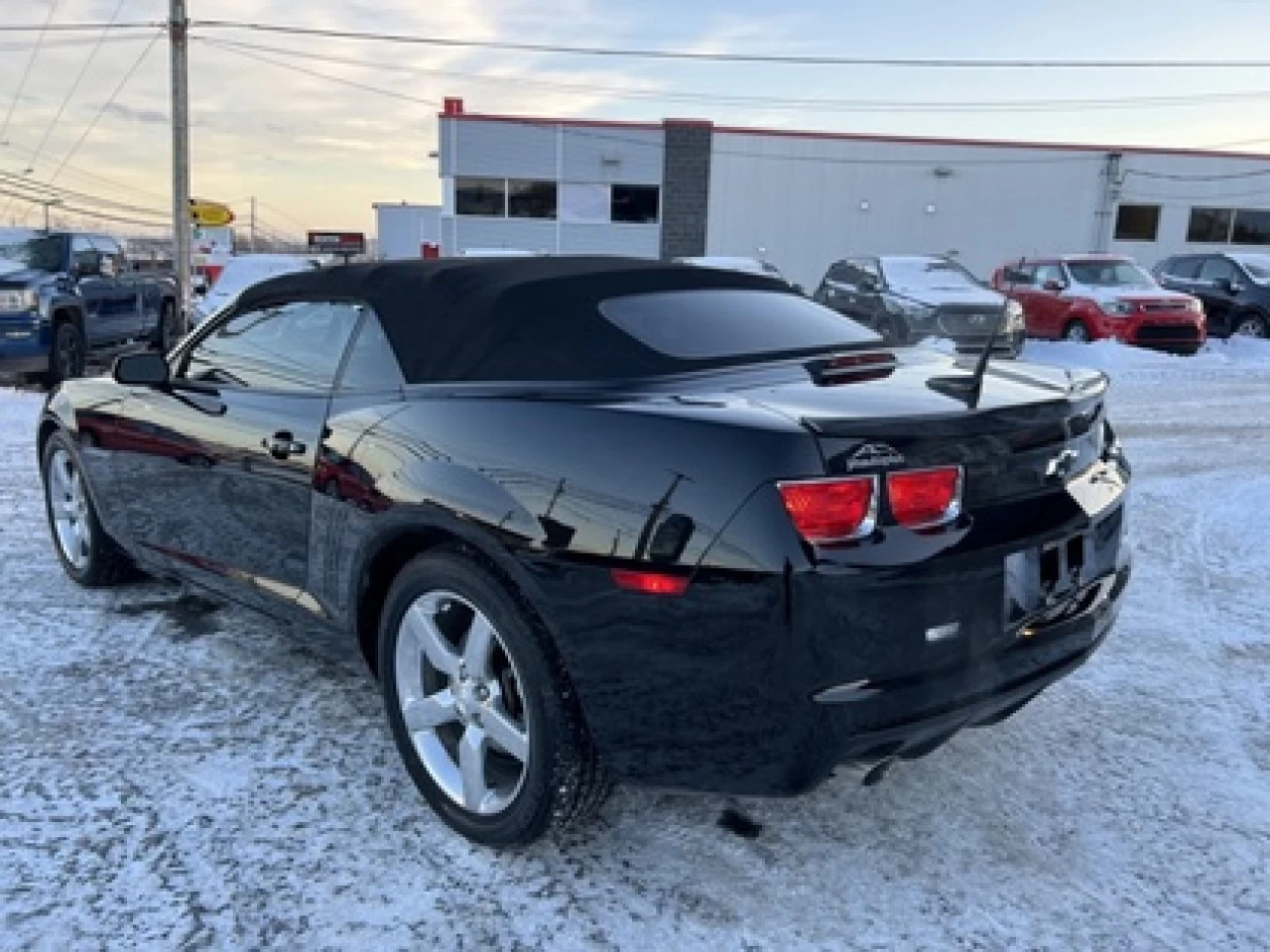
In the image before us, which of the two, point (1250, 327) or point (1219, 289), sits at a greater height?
point (1219, 289)

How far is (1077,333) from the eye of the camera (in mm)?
15227

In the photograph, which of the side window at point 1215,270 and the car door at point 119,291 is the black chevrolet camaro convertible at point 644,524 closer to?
the car door at point 119,291

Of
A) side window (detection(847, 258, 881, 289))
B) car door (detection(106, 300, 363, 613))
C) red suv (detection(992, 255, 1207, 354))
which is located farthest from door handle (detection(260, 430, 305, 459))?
side window (detection(847, 258, 881, 289))

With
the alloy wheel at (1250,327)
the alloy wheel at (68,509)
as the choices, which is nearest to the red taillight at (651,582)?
the alloy wheel at (68,509)

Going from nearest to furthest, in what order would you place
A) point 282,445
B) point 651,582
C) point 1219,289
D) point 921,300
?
point 651,582
point 282,445
point 921,300
point 1219,289

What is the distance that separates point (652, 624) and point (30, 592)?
3.43 m

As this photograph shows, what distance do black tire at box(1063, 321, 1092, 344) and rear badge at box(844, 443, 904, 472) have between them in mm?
14137

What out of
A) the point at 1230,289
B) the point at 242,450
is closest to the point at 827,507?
the point at 242,450

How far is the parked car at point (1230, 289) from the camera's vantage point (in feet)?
55.4

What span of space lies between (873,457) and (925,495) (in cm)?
16

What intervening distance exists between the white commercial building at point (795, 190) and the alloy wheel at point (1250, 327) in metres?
13.8

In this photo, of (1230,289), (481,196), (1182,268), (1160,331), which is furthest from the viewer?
(481,196)

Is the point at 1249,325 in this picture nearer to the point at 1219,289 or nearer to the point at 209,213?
the point at 1219,289

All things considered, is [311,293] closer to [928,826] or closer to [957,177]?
[928,826]
